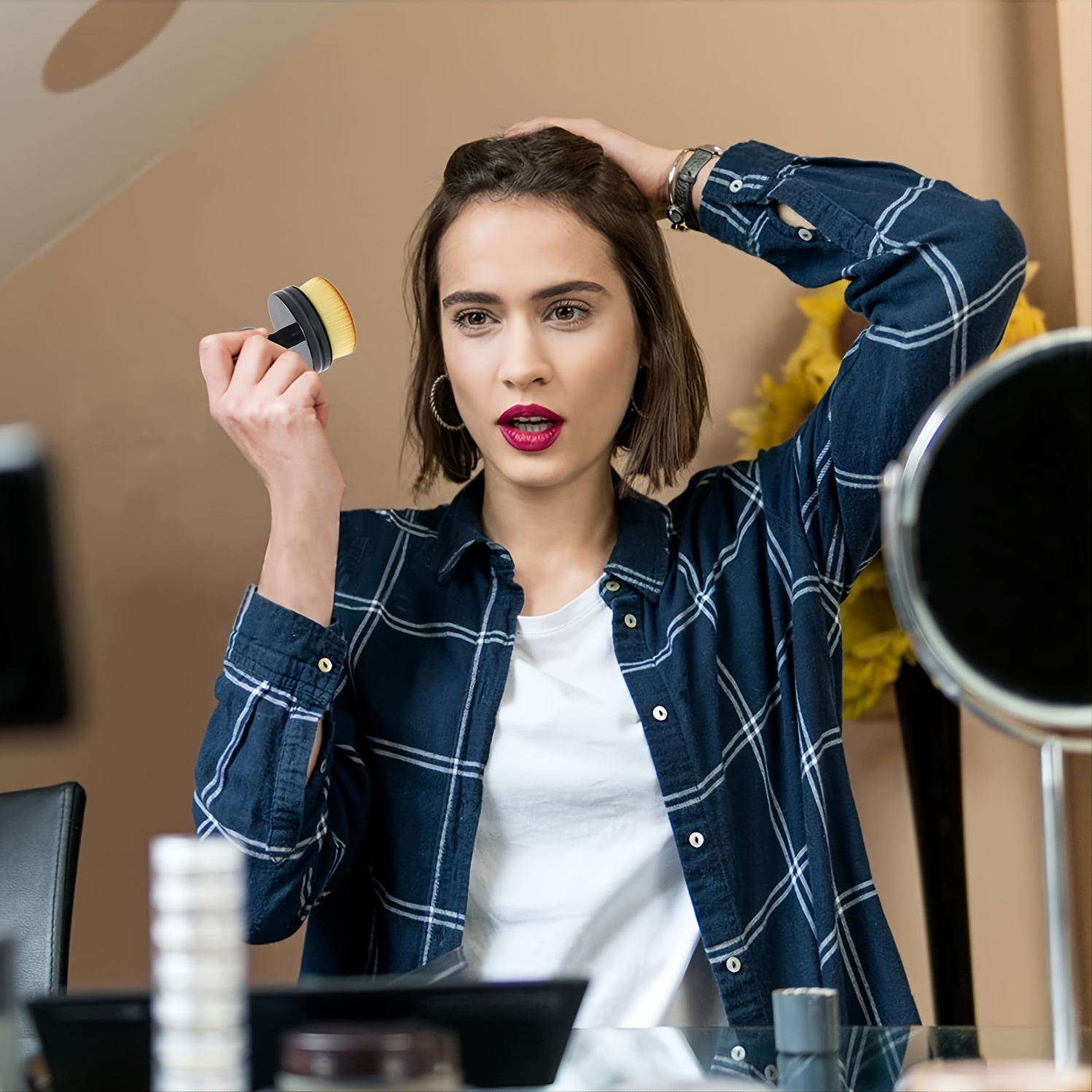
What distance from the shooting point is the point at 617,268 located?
1.24 m

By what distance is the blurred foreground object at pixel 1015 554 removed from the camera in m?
0.59

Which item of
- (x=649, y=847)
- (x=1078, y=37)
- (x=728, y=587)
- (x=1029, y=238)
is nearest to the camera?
(x=649, y=847)

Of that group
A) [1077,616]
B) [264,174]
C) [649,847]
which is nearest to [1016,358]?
[1077,616]

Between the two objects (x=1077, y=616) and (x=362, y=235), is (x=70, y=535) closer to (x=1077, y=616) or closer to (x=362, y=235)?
(x=362, y=235)

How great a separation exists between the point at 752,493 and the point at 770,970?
44 cm

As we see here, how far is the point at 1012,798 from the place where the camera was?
1.73m

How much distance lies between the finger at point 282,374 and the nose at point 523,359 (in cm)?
19

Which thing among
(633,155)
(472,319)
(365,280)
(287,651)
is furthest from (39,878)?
(365,280)

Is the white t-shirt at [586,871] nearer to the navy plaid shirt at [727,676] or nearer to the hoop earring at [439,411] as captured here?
the navy plaid shirt at [727,676]

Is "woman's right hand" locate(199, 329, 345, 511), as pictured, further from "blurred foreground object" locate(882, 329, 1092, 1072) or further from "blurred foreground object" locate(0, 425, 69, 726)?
"blurred foreground object" locate(882, 329, 1092, 1072)

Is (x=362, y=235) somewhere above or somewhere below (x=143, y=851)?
above

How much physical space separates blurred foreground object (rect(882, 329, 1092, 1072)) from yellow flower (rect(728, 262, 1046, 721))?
927mm

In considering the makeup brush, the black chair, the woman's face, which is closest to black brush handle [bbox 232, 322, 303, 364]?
the makeup brush

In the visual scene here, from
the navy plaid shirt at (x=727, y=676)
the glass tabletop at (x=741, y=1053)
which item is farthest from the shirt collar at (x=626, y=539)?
the glass tabletop at (x=741, y=1053)
